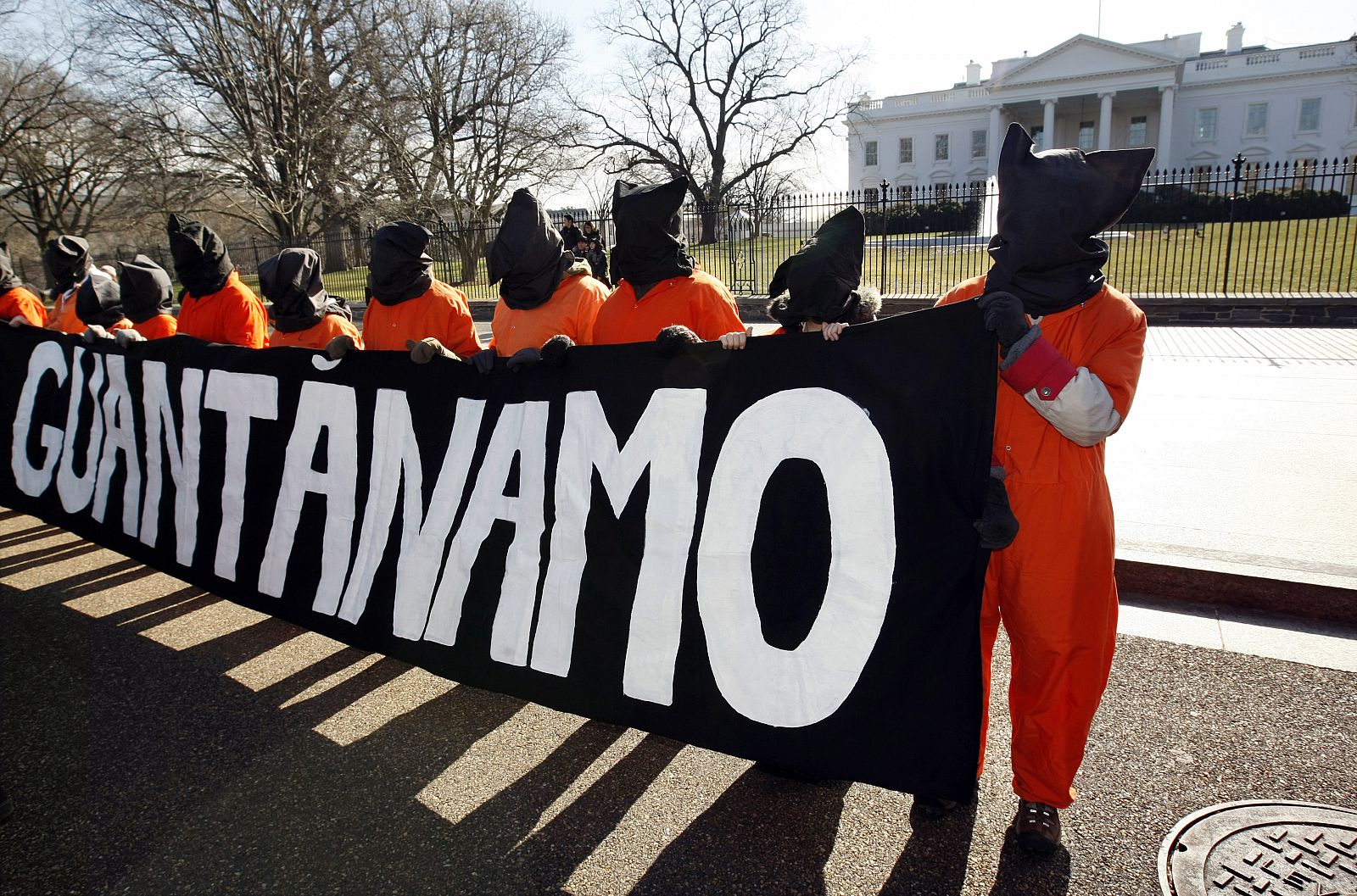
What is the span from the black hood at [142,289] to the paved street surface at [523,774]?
250cm

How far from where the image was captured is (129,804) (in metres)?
2.76

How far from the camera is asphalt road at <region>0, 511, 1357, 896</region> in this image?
2.34 m

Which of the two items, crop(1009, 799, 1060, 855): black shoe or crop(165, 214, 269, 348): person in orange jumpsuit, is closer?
crop(1009, 799, 1060, 855): black shoe

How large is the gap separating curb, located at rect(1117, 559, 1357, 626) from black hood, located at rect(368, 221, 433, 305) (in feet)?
13.0

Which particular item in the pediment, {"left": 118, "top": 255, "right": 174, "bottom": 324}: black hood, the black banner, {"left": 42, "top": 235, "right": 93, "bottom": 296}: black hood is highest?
the pediment

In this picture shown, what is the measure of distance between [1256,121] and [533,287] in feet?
230

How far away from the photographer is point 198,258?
5.11m

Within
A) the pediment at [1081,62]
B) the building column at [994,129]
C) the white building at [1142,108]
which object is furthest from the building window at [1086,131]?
the building column at [994,129]

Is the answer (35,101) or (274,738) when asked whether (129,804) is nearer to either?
(274,738)

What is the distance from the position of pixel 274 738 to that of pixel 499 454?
1454 millimetres

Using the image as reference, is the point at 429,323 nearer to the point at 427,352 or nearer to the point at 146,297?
the point at 427,352

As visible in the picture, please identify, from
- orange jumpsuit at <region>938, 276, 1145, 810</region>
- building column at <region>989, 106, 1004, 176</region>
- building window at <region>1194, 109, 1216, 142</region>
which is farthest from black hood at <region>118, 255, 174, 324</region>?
building window at <region>1194, 109, 1216, 142</region>

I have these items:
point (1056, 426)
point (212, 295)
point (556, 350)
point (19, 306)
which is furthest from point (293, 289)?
point (19, 306)

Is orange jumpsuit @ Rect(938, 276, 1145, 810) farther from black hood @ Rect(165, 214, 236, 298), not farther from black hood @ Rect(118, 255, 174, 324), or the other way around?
black hood @ Rect(118, 255, 174, 324)
